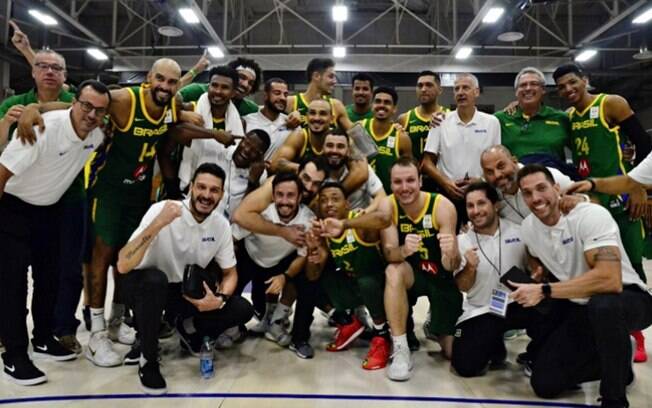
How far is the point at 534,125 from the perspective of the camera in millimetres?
4039

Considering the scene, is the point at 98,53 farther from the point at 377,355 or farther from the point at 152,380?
the point at 377,355

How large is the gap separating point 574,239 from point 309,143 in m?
2.30

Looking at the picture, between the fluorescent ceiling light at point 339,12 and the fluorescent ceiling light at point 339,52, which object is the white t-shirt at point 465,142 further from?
the fluorescent ceiling light at point 339,52

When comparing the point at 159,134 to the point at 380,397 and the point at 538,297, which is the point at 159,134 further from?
the point at 538,297

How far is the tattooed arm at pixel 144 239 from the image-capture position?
9.47 ft

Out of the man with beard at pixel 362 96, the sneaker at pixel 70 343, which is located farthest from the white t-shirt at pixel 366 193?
the sneaker at pixel 70 343

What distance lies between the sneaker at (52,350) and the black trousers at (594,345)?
3.03 m

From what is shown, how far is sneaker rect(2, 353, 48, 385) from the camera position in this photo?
2.87m

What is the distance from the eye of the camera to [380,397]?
279 centimetres

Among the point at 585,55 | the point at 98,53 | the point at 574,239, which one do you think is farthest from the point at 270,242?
the point at 585,55

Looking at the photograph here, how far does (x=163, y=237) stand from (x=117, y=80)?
1160cm

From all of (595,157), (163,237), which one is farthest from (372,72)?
(163,237)

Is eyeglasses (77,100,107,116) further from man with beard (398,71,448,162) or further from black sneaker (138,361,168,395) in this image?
man with beard (398,71,448,162)

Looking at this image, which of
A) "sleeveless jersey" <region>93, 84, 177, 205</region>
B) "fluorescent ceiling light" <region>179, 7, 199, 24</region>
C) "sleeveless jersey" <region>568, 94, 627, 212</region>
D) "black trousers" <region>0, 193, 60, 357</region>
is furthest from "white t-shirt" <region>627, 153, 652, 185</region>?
"fluorescent ceiling light" <region>179, 7, 199, 24</region>
